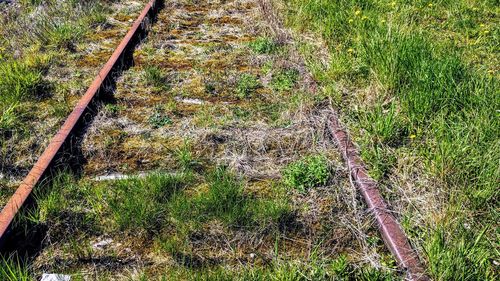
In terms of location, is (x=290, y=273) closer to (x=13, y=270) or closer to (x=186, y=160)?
(x=186, y=160)

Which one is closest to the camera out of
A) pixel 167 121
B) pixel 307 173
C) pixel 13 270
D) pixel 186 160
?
pixel 13 270

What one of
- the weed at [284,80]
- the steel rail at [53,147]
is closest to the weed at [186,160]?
the steel rail at [53,147]

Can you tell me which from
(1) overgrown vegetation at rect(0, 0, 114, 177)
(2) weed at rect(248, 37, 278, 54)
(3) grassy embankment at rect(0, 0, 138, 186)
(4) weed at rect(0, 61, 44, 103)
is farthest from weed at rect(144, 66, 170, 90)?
(2) weed at rect(248, 37, 278, 54)

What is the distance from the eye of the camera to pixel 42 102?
15.5 feet

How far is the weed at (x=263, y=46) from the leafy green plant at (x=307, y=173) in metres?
2.50

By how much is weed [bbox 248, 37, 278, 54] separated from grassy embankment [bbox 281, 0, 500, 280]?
1.59 feet

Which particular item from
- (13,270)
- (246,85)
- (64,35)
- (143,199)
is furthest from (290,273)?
(64,35)

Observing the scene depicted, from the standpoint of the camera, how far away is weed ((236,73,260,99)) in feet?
16.1

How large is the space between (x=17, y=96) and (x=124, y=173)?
187 centimetres

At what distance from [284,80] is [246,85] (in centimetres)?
45

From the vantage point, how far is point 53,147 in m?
3.79

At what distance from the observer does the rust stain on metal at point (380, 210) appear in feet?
9.07

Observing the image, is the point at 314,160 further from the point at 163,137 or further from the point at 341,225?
the point at 163,137

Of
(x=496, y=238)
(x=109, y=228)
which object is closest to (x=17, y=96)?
(x=109, y=228)
